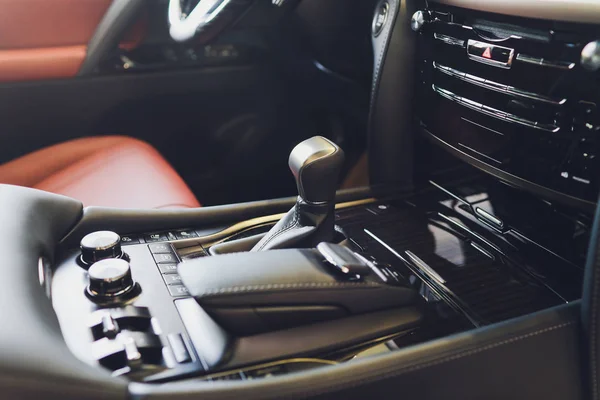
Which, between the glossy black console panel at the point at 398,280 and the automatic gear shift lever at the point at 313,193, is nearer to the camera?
the glossy black console panel at the point at 398,280

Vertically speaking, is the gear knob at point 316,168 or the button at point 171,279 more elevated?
the gear knob at point 316,168

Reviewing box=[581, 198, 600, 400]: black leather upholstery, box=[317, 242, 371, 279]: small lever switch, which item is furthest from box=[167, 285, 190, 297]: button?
box=[581, 198, 600, 400]: black leather upholstery

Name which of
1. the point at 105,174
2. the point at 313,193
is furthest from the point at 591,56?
the point at 105,174

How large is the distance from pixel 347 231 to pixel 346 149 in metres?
0.63

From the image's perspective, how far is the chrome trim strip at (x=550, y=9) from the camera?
2.24ft

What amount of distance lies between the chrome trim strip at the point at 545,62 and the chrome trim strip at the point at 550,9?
6 cm

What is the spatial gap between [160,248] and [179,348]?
273 mm

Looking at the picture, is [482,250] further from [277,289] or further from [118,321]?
[118,321]

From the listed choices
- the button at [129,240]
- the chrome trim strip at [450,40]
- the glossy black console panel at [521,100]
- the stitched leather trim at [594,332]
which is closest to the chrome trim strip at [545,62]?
the glossy black console panel at [521,100]

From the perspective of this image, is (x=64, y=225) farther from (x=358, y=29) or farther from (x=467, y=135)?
(x=358, y=29)

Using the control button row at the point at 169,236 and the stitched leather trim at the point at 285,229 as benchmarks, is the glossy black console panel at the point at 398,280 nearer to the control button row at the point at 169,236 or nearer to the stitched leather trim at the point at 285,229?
the control button row at the point at 169,236

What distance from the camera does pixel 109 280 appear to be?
2.35 feet

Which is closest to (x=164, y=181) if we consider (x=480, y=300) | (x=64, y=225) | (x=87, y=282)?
(x=64, y=225)

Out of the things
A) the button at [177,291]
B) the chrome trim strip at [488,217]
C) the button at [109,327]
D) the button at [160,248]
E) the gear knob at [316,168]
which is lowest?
the chrome trim strip at [488,217]
